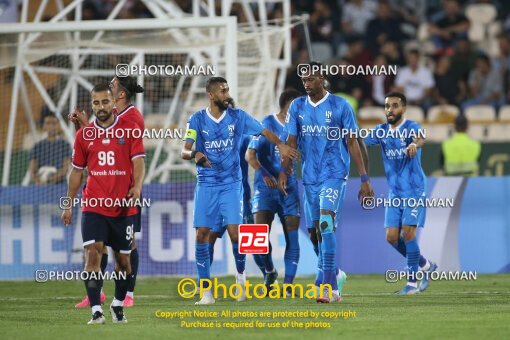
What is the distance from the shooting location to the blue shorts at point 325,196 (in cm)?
1327

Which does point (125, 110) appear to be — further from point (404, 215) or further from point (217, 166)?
point (404, 215)

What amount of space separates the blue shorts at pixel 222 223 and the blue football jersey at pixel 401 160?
179 centimetres

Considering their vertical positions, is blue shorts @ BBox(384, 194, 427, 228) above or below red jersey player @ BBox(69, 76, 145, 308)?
below

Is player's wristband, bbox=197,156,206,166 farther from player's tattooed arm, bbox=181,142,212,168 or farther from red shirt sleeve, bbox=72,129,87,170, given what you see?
red shirt sleeve, bbox=72,129,87,170

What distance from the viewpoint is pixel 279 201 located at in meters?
15.1

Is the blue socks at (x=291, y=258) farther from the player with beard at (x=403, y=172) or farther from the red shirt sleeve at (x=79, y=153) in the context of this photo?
the red shirt sleeve at (x=79, y=153)

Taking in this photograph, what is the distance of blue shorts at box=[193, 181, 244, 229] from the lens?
45.4 ft

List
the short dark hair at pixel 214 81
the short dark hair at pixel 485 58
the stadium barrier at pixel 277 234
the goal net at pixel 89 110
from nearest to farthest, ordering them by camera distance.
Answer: the short dark hair at pixel 214 81 → the stadium barrier at pixel 277 234 → the goal net at pixel 89 110 → the short dark hair at pixel 485 58

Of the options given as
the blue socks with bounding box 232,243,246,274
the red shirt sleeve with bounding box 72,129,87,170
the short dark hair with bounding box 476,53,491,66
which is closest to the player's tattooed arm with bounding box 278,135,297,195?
the blue socks with bounding box 232,243,246,274

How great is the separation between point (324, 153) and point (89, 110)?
9.28m

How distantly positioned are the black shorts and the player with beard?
4902mm

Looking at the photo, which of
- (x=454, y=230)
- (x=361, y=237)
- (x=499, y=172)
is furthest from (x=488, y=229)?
(x=499, y=172)

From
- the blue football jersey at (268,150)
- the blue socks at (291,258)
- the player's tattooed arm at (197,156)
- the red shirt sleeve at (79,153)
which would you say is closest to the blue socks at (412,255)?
the blue socks at (291,258)

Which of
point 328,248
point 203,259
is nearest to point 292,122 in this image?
point 328,248
